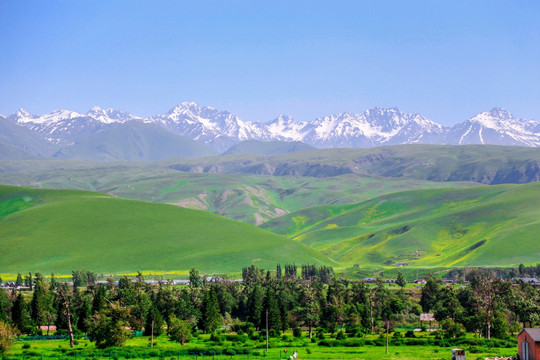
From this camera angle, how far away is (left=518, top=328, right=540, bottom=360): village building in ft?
313

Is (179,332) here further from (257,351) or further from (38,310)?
(38,310)

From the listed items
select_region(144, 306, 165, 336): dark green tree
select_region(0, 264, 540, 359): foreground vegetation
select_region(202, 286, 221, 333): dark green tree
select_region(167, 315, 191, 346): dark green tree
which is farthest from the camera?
select_region(202, 286, 221, 333): dark green tree

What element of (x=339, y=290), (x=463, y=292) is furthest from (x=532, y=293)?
(x=339, y=290)

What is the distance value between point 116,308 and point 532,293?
109 m

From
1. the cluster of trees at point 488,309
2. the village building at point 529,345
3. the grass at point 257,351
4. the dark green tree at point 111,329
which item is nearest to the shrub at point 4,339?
the grass at point 257,351

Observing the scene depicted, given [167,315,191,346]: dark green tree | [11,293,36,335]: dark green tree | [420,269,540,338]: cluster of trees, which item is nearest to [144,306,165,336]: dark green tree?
[167,315,191,346]: dark green tree

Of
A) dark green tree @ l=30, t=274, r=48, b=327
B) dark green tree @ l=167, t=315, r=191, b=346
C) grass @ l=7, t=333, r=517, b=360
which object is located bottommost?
grass @ l=7, t=333, r=517, b=360

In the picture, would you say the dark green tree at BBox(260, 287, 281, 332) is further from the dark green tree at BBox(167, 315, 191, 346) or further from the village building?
the village building

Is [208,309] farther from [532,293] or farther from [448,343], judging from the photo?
[532,293]

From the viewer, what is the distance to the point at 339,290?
637 feet

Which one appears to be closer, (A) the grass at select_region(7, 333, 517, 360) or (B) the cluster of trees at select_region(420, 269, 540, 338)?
(A) the grass at select_region(7, 333, 517, 360)

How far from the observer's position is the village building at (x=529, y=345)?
95.3 meters

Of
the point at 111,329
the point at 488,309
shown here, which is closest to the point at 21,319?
the point at 111,329

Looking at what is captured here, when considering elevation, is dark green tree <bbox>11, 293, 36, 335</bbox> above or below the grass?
above
